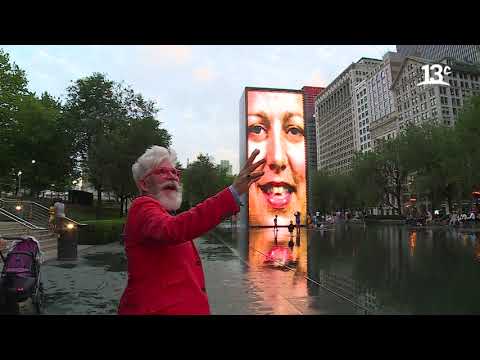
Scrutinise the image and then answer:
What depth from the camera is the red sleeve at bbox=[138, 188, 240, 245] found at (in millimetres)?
2021

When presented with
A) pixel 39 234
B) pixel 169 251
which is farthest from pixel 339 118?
pixel 169 251

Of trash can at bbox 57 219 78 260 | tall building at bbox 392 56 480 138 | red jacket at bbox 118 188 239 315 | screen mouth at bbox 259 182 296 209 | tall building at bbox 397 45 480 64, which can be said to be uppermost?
tall building at bbox 397 45 480 64

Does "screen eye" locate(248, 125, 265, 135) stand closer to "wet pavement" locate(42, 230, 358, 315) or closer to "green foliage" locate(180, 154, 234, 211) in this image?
"green foliage" locate(180, 154, 234, 211)

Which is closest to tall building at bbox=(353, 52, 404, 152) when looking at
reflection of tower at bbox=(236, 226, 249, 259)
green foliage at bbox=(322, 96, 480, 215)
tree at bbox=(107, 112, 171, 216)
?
green foliage at bbox=(322, 96, 480, 215)

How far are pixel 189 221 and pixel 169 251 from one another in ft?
0.98

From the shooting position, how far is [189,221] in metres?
2.03

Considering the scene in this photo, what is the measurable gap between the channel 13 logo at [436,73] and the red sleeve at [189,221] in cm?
10208

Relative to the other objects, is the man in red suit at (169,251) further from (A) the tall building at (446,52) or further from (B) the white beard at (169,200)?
(A) the tall building at (446,52)

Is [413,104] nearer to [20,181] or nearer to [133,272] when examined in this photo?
[20,181]

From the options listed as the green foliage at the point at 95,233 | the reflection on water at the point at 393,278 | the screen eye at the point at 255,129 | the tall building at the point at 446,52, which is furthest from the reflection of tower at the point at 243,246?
the tall building at the point at 446,52

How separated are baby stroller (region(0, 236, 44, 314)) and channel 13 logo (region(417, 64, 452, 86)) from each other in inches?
3945

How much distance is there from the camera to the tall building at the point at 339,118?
145375 millimetres
